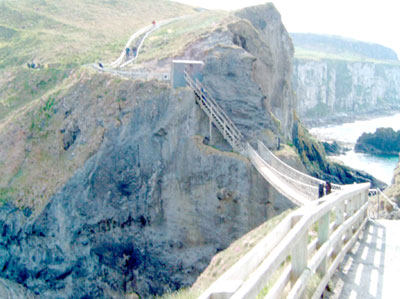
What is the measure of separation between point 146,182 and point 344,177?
31673 millimetres

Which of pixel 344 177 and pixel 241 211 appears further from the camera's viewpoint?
pixel 344 177

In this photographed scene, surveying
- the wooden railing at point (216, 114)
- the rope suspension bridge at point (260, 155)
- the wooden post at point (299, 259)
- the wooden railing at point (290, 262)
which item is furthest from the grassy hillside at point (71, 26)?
the wooden post at point (299, 259)

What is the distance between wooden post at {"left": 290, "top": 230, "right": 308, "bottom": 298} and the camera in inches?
174

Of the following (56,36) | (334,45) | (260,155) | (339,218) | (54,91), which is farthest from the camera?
(334,45)

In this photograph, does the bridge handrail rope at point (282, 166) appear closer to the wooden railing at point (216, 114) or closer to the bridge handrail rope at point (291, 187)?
the bridge handrail rope at point (291, 187)

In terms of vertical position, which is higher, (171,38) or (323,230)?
(171,38)

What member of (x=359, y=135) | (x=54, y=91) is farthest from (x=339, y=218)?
(x=359, y=135)

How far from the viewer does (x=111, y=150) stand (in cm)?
2109

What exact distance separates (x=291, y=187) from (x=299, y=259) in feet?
41.8

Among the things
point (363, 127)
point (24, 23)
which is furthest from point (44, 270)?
point (363, 127)

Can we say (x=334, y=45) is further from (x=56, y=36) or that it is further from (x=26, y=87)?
(x=26, y=87)

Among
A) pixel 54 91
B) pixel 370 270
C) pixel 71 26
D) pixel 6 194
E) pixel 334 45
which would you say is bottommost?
pixel 6 194

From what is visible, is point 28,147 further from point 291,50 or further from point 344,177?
point 344,177

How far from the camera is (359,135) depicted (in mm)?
89188
